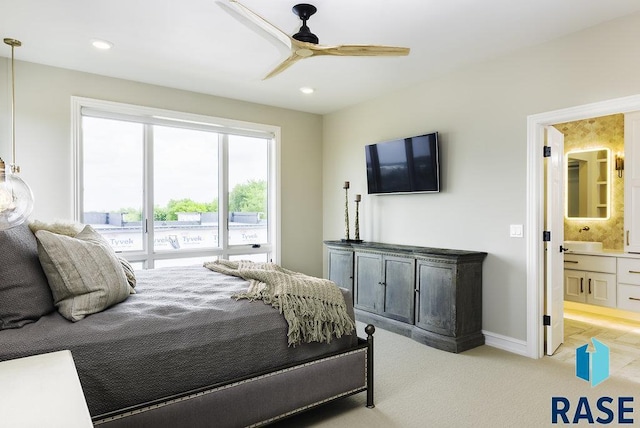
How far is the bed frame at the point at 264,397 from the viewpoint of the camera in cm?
177

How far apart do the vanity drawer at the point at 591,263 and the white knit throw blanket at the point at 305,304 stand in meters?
3.79

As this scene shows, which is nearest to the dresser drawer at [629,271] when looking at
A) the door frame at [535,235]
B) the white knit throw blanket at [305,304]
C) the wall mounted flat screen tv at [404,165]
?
the door frame at [535,235]

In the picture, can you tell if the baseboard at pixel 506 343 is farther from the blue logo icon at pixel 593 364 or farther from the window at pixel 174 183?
the window at pixel 174 183

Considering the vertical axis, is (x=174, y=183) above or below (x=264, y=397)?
above

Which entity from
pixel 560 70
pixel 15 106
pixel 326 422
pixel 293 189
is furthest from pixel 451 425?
pixel 15 106

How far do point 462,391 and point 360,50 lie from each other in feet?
7.97

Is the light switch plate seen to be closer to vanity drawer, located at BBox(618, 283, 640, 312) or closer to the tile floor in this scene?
the tile floor

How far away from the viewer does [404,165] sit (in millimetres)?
4469

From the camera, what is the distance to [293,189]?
5.50 metres

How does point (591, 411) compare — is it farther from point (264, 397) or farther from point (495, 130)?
point (495, 130)

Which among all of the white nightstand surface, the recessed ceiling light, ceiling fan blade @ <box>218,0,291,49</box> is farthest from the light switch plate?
the recessed ceiling light

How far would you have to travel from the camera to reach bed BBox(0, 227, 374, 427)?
1672mm

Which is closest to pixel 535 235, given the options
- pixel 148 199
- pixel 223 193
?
pixel 223 193

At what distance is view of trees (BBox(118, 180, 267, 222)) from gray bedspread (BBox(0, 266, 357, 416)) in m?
2.23
